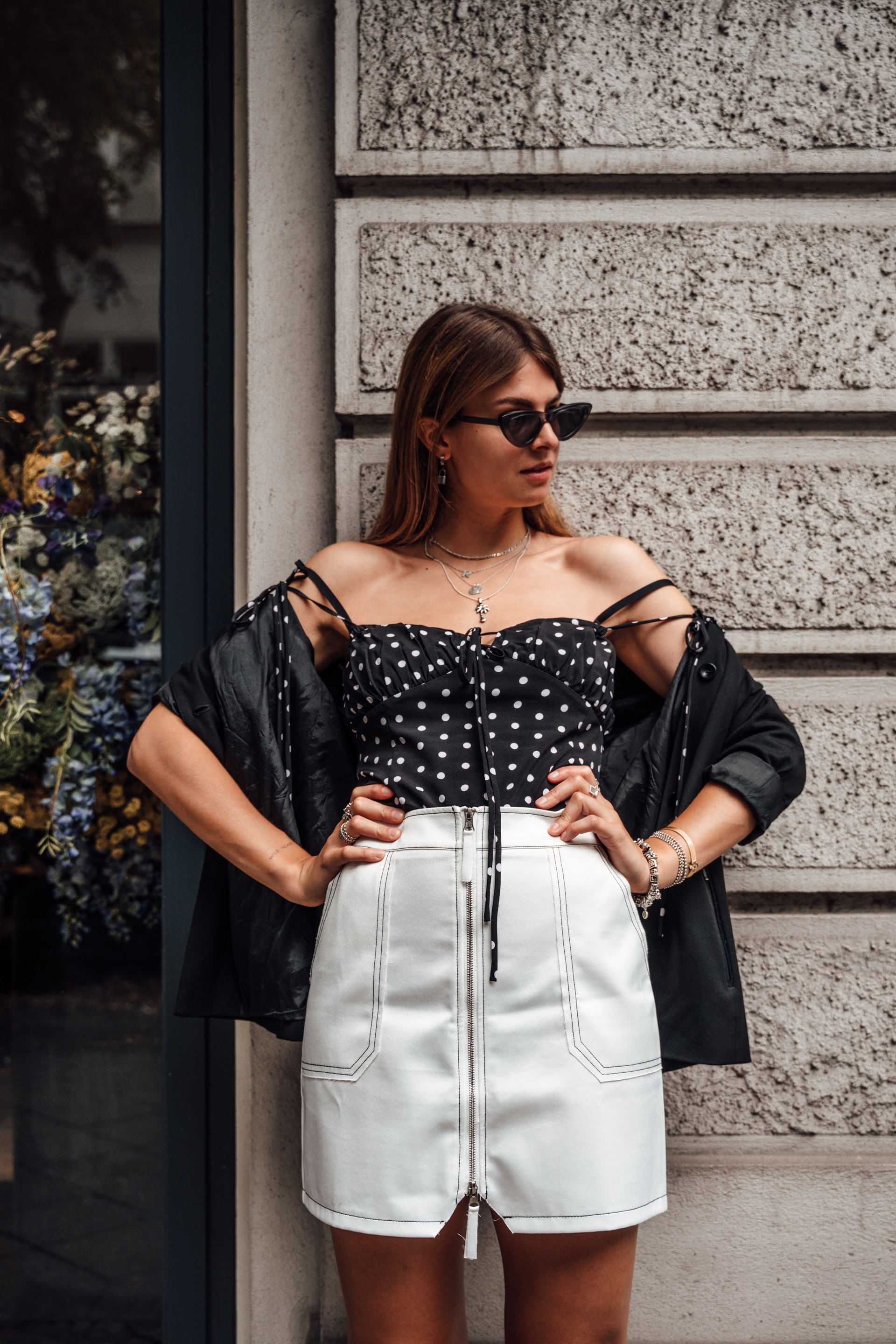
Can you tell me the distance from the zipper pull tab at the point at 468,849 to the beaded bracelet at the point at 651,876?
14.2 inches

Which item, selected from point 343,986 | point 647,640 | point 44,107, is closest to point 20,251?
point 44,107

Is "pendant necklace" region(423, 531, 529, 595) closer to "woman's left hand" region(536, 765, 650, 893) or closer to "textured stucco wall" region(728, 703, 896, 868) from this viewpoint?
"woman's left hand" region(536, 765, 650, 893)

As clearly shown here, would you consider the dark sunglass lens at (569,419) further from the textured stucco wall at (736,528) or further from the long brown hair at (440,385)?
the textured stucco wall at (736,528)

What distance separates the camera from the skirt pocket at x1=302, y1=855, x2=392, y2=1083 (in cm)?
159

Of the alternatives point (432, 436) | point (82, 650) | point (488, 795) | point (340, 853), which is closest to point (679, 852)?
point (488, 795)

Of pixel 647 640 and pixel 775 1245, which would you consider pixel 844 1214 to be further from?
pixel 647 640

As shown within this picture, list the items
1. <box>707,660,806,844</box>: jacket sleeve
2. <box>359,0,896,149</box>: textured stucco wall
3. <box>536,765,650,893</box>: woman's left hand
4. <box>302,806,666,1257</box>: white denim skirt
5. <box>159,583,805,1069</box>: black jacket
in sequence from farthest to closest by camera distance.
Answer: <box>359,0,896,149</box>: textured stucco wall → <box>159,583,805,1069</box>: black jacket → <box>707,660,806,844</box>: jacket sleeve → <box>536,765,650,893</box>: woman's left hand → <box>302,806,666,1257</box>: white denim skirt

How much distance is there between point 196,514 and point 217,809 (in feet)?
3.02

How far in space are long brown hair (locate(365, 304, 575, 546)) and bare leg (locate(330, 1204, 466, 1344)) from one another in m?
1.37

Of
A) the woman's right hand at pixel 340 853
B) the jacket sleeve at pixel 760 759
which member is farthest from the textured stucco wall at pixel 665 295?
the woman's right hand at pixel 340 853

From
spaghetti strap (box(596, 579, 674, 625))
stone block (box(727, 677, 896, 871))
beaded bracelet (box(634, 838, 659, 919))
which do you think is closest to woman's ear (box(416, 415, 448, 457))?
spaghetti strap (box(596, 579, 674, 625))

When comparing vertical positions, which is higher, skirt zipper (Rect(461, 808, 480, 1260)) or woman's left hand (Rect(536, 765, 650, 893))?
woman's left hand (Rect(536, 765, 650, 893))

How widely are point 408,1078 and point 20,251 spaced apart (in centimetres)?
250

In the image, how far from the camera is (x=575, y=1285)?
1.69 metres
